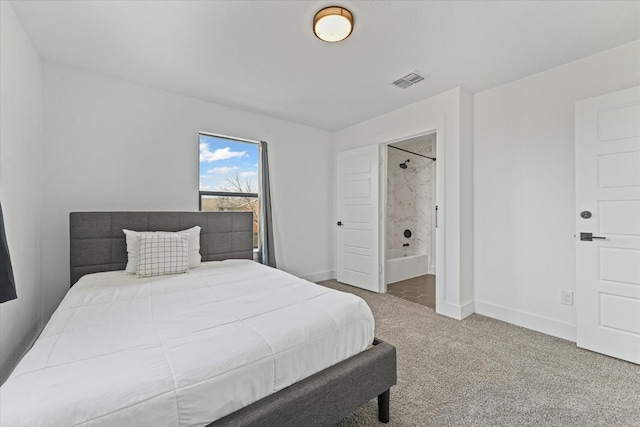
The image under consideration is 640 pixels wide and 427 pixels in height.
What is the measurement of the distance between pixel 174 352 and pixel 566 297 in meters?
3.24

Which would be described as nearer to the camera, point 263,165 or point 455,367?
point 455,367

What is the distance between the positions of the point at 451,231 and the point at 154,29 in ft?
10.9

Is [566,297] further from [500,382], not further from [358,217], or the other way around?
[358,217]

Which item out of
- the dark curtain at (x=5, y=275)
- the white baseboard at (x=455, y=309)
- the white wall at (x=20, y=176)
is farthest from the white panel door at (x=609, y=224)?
the white wall at (x=20, y=176)

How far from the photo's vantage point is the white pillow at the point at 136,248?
246 centimetres

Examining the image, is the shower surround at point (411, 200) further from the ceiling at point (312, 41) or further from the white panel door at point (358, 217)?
the ceiling at point (312, 41)

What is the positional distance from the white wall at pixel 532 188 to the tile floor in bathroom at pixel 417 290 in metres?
0.65

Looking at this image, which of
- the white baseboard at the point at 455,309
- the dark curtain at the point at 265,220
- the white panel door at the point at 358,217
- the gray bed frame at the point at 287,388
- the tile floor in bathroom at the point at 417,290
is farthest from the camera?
the white panel door at the point at 358,217

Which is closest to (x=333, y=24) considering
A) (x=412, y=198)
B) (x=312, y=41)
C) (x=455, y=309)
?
(x=312, y=41)

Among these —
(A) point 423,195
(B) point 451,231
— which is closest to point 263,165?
(B) point 451,231

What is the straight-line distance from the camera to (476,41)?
2193 millimetres

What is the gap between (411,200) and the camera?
18.5 ft

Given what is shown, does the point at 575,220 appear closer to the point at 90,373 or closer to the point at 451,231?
the point at 451,231

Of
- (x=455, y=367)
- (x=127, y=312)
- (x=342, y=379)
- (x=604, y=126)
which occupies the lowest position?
(x=455, y=367)
